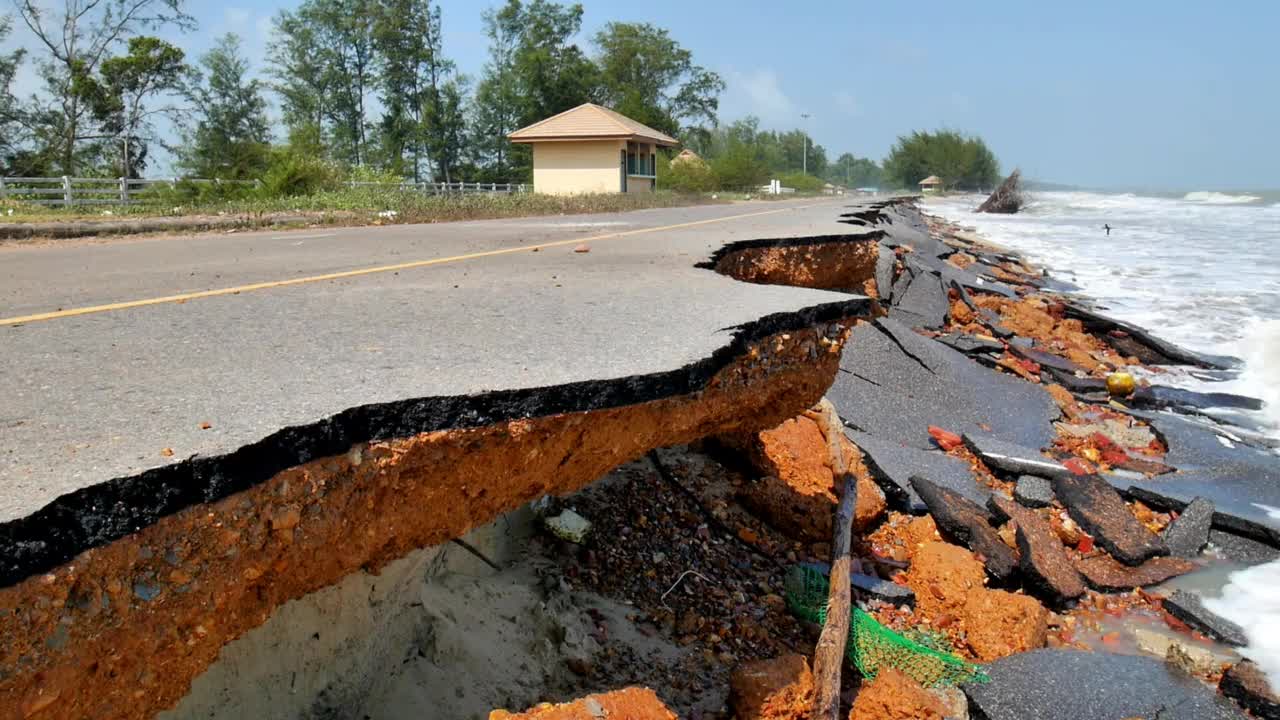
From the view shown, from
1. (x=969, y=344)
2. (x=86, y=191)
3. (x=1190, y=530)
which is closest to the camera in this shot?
(x=1190, y=530)

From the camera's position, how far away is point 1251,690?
13.1ft

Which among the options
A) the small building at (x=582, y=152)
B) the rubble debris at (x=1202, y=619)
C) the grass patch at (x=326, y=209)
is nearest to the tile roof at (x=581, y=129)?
the small building at (x=582, y=152)

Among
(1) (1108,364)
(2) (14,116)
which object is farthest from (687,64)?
(1) (1108,364)

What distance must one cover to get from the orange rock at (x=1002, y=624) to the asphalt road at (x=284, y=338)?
192 centimetres

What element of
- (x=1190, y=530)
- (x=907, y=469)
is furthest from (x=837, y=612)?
(x=1190, y=530)

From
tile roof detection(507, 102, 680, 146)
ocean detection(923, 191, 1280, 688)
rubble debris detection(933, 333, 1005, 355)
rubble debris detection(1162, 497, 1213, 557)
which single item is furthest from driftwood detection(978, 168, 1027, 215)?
rubble debris detection(1162, 497, 1213, 557)

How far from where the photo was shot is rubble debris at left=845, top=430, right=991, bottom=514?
19.5 feet

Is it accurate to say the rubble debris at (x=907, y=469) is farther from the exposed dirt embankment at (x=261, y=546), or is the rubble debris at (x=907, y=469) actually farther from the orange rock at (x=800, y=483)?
the exposed dirt embankment at (x=261, y=546)

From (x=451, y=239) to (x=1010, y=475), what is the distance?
631 centimetres

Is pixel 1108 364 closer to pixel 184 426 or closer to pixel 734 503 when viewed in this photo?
pixel 734 503

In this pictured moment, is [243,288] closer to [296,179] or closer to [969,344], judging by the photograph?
[969,344]

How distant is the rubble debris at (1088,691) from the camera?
12.8 feet

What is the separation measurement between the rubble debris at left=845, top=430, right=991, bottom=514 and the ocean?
173cm

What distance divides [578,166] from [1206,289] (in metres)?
26.9
